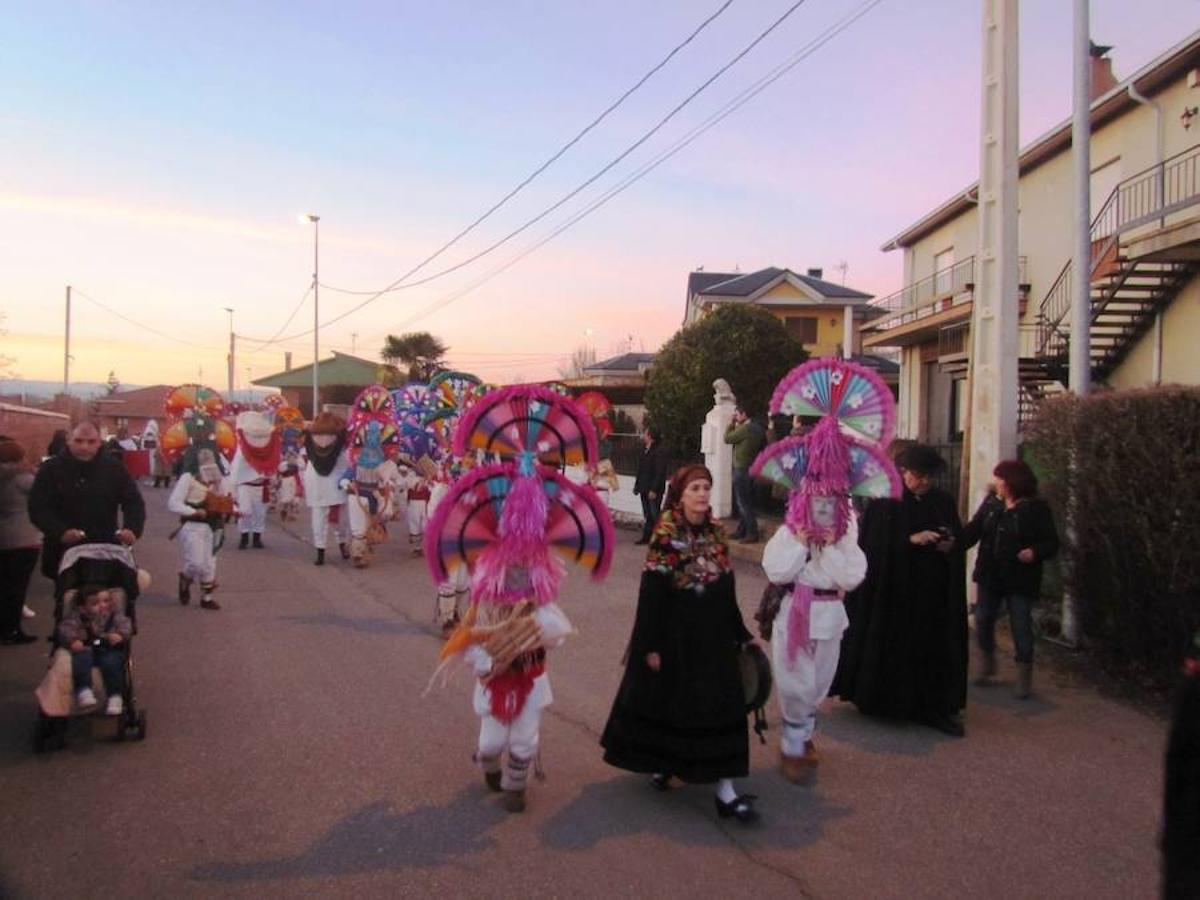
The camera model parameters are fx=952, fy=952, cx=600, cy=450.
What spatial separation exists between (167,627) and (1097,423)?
8028mm

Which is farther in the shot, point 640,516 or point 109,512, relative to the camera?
point 640,516

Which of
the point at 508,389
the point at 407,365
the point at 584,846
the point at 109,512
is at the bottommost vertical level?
the point at 584,846

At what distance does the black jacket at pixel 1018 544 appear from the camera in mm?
6602

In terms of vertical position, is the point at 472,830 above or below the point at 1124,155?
below

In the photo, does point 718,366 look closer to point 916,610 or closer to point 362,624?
point 362,624

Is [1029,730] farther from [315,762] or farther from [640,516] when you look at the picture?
[640,516]

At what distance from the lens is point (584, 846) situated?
4305 millimetres

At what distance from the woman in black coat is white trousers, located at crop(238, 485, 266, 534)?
10.9 metres

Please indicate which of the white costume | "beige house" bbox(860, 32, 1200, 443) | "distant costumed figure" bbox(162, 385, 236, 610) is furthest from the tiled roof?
the white costume

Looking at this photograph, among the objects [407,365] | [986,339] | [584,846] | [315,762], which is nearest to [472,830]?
[584,846]

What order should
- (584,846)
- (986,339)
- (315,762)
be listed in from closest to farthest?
(584,846) < (315,762) < (986,339)

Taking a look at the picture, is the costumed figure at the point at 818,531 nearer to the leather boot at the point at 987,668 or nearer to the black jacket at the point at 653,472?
the leather boot at the point at 987,668

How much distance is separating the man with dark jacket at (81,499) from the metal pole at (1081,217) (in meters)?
7.87

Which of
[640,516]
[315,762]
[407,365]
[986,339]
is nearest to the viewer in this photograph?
[315,762]
